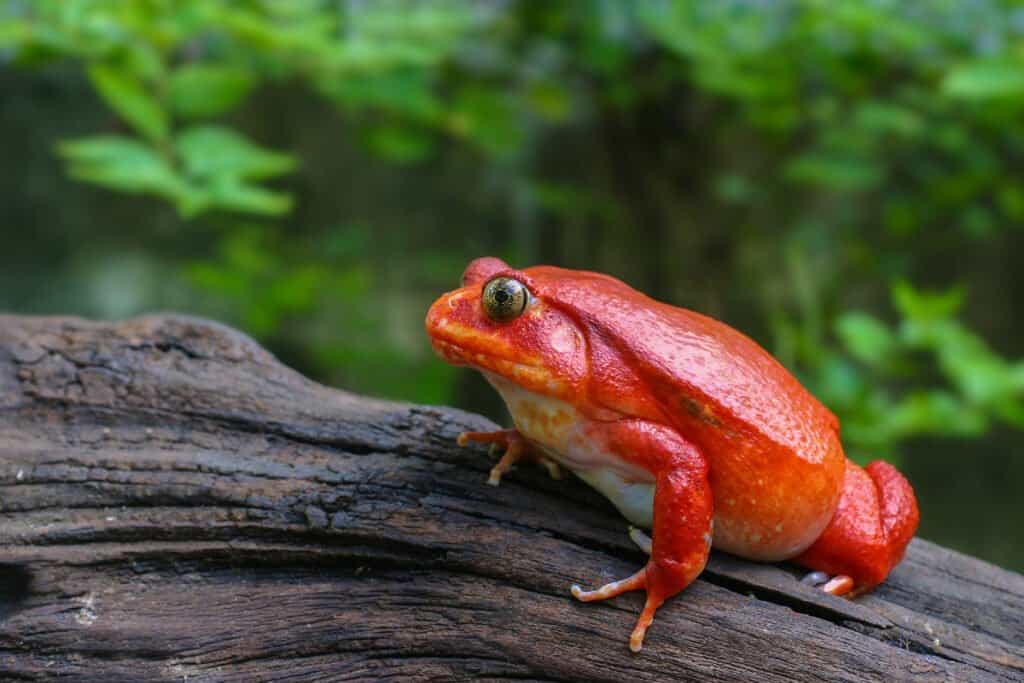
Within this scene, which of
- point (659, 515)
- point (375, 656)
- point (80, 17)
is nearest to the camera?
point (659, 515)

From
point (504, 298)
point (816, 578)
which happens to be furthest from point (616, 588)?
point (504, 298)

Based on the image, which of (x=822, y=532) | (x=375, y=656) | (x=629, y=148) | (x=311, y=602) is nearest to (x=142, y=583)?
(x=311, y=602)

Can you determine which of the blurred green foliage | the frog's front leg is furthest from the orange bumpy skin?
the blurred green foliage

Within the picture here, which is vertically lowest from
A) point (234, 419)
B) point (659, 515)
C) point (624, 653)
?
point (624, 653)

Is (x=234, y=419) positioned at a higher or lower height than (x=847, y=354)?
lower

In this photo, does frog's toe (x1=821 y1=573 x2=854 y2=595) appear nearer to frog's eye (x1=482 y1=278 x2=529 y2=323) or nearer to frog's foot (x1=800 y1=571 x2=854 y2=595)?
frog's foot (x1=800 y1=571 x2=854 y2=595)

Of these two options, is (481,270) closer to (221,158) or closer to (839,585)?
(839,585)

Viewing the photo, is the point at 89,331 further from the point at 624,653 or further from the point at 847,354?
the point at 847,354

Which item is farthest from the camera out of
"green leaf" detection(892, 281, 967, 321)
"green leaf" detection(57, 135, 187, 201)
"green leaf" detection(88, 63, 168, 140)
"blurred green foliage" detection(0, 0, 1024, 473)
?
"green leaf" detection(892, 281, 967, 321)
